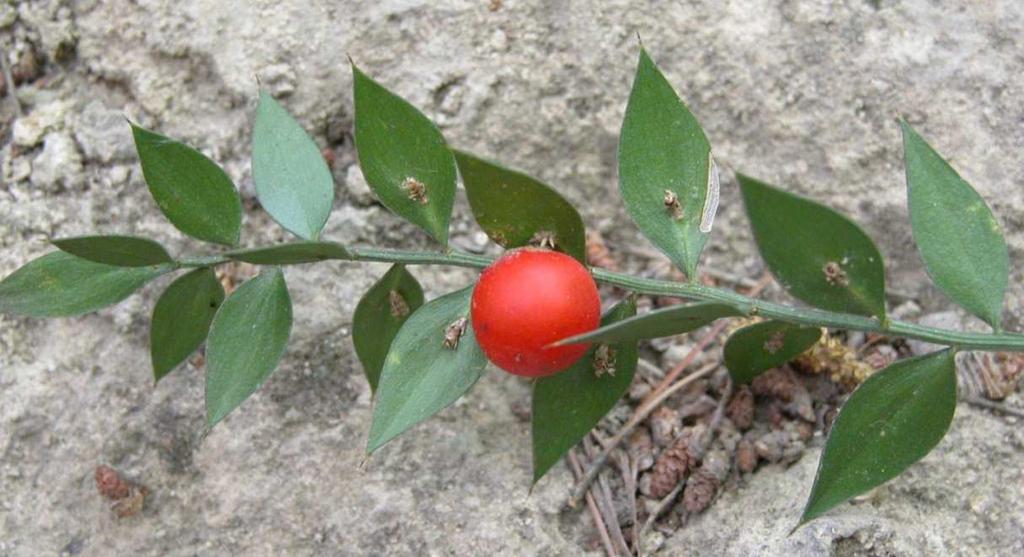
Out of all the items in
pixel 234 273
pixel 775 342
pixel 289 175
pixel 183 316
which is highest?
pixel 289 175

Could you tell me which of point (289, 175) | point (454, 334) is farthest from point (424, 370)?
point (289, 175)

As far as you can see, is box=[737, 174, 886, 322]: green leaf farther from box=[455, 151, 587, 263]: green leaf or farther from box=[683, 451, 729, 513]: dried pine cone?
box=[683, 451, 729, 513]: dried pine cone

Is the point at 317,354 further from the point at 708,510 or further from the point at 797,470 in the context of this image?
the point at 797,470

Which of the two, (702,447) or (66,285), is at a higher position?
(66,285)

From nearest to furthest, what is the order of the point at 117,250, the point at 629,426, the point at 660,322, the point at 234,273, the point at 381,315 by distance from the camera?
the point at 660,322
the point at 117,250
the point at 381,315
the point at 629,426
the point at 234,273

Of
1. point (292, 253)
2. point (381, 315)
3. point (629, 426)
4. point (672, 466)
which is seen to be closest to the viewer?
point (292, 253)

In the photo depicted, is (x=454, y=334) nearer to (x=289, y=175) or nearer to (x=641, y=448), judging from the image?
(x=289, y=175)

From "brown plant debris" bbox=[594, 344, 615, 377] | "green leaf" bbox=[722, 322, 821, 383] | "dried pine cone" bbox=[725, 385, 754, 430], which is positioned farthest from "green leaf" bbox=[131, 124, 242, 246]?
"dried pine cone" bbox=[725, 385, 754, 430]

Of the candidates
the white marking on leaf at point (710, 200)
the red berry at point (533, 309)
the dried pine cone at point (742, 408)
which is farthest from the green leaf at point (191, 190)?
the dried pine cone at point (742, 408)
